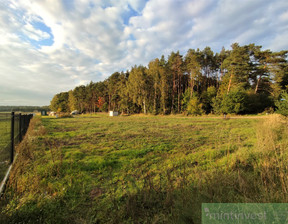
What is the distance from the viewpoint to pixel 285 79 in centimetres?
3138

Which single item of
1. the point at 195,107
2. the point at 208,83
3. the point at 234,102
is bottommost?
the point at 195,107

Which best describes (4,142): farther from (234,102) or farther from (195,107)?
(234,102)

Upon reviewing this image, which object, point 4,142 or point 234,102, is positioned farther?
point 234,102

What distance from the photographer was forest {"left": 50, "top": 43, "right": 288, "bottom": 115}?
95.5 feet

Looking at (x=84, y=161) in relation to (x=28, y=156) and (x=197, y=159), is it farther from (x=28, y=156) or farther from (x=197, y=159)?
(x=197, y=159)

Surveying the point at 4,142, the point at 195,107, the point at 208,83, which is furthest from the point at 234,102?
the point at 4,142

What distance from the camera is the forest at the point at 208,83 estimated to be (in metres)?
29.1

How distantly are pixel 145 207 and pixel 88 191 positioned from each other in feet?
5.17

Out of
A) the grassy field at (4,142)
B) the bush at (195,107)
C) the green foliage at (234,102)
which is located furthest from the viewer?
the bush at (195,107)

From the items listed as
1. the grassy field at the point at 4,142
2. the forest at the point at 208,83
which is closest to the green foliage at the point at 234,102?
the forest at the point at 208,83

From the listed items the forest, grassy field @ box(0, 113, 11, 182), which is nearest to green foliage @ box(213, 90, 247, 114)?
the forest

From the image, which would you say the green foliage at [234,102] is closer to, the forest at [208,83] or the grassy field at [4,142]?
the forest at [208,83]

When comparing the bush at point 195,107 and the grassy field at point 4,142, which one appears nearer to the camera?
the grassy field at point 4,142

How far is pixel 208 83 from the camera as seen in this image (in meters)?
41.0
